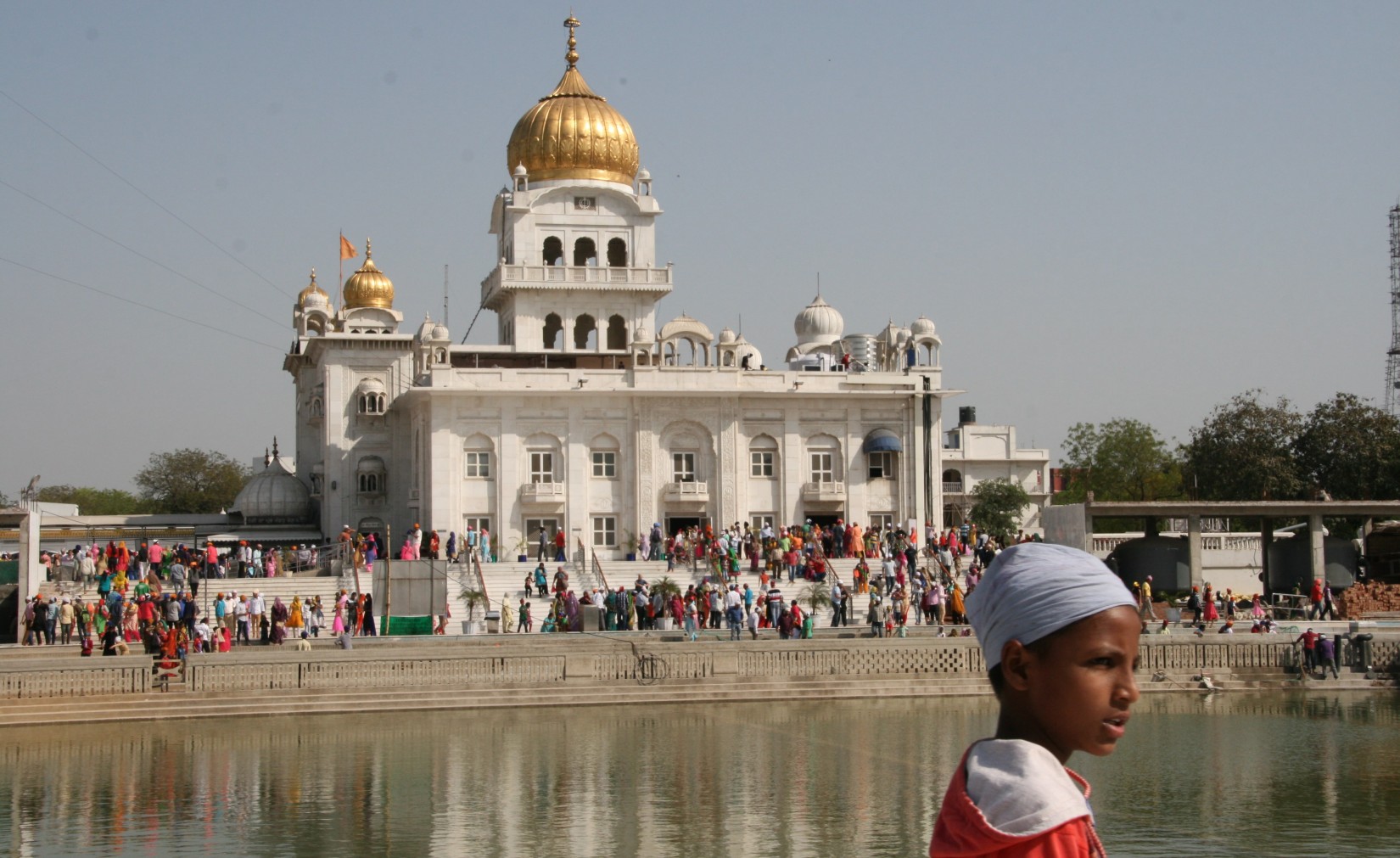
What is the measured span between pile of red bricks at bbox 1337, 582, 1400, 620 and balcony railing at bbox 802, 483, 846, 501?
1535cm

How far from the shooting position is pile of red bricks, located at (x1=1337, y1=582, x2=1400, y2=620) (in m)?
35.5

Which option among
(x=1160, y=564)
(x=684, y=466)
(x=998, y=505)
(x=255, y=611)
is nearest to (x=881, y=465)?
(x=684, y=466)

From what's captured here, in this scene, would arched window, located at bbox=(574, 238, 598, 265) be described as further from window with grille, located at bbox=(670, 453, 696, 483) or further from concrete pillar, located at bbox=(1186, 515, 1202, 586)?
concrete pillar, located at bbox=(1186, 515, 1202, 586)

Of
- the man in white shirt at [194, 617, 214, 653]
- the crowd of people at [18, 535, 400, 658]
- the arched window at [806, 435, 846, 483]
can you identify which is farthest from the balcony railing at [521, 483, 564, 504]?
the man in white shirt at [194, 617, 214, 653]

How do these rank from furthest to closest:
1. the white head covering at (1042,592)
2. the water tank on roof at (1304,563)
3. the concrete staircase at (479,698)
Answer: the water tank on roof at (1304,563) → the concrete staircase at (479,698) → the white head covering at (1042,592)

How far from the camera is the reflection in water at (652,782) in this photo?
17.7 meters

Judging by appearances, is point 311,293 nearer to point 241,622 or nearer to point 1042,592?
point 241,622

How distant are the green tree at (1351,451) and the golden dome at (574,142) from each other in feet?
81.9

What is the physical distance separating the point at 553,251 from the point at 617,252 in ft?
6.83

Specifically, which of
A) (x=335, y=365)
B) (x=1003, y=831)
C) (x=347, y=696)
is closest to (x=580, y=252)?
(x=335, y=365)

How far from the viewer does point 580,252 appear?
2108 inches

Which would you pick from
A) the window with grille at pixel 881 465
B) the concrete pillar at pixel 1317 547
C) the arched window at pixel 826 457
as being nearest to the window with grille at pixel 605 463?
the arched window at pixel 826 457

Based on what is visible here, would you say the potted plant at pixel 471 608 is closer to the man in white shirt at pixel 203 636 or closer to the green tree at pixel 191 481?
the man in white shirt at pixel 203 636

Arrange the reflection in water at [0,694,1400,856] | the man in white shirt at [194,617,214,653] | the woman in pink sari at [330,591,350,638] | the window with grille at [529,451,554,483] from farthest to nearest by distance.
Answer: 1. the window with grille at [529,451,554,483]
2. the woman in pink sari at [330,591,350,638]
3. the man in white shirt at [194,617,214,653]
4. the reflection in water at [0,694,1400,856]
